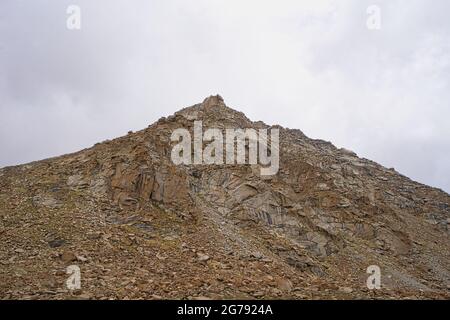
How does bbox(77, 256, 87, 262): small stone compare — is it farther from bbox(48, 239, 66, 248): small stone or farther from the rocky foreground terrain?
bbox(48, 239, 66, 248): small stone

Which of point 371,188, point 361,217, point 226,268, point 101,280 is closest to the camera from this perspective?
point 101,280

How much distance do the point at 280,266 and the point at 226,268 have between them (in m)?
2.68

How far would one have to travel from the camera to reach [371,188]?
108ft

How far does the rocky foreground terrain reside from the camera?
14.6m

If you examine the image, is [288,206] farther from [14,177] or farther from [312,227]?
[14,177]

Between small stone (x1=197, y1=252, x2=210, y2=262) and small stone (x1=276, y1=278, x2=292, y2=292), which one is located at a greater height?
small stone (x1=197, y1=252, x2=210, y2=262)

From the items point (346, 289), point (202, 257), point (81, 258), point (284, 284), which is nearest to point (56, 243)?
point (81, 258)

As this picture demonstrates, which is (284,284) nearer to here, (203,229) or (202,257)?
(202,257)

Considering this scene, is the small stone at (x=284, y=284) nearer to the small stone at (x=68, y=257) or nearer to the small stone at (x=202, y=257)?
the small stone at (x=202, y=257)

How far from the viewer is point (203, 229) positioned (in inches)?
771

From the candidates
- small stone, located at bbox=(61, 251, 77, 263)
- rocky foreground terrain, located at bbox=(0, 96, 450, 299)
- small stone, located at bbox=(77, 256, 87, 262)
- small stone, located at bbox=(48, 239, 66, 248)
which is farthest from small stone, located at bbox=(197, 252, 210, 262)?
small stone, located at bbox=(48, 239, 66, 248)

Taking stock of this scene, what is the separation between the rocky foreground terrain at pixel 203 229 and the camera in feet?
47.8

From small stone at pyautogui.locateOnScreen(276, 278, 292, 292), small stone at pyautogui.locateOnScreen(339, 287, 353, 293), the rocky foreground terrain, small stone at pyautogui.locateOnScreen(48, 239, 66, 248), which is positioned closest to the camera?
the rocky foreground terrain
